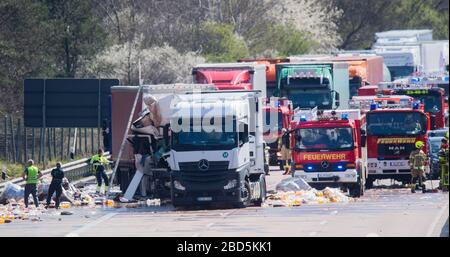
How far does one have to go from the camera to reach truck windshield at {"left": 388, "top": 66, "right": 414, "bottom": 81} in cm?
7394

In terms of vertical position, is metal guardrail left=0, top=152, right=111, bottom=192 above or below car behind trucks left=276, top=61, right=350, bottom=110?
below

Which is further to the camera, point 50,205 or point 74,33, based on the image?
point 74,33

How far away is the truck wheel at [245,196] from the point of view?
3489 centimetres

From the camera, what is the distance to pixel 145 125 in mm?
37531

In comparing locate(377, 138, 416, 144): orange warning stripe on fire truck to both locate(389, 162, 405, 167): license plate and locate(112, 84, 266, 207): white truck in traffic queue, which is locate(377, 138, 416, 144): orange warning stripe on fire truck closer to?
locate(389, 162, 405, 167): license plate

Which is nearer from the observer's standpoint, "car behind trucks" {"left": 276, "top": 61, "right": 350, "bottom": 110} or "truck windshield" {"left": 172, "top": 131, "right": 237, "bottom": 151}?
"truck windshield" {"left": 172, "top": 131, "right": 237, "bottom": 151}

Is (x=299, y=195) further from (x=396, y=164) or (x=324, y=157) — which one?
(x=396, y=164)

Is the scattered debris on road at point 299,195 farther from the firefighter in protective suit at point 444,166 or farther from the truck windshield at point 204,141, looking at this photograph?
the firefighter in protective suit at point 444,166

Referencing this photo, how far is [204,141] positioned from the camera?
3466cm

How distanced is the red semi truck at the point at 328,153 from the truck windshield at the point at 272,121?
11.6m

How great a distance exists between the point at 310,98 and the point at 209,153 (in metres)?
18.6

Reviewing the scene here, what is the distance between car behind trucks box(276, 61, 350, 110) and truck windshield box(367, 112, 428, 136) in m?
9.99

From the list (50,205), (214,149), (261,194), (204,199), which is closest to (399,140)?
Answer: (261,194)

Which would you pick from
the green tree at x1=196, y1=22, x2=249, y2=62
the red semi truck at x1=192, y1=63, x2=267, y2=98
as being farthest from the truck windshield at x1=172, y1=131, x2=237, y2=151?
the green tree at x1=196, y1=22, x2=249, y2=62
